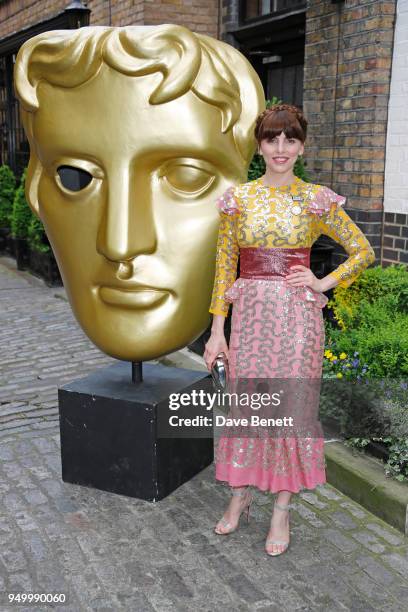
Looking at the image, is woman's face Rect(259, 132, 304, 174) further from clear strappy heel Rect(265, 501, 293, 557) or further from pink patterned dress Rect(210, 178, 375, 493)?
clear strappy heel Rect(265, 501, 293, 557)

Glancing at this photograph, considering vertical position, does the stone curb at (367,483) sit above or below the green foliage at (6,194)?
below

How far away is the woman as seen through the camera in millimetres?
2697

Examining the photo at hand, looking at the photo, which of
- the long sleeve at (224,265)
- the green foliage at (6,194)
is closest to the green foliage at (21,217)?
the green foliage at (6,194)

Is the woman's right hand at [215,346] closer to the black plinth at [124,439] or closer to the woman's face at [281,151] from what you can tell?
the black plinth at [124,439]

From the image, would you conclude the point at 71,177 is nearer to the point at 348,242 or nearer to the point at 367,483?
the point at 348,242

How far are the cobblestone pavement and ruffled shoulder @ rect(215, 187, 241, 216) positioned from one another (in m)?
1.44

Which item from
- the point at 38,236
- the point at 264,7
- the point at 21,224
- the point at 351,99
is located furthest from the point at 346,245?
the point at 21,224

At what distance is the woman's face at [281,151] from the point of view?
2.66m

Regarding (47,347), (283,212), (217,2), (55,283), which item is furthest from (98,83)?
(55,283)

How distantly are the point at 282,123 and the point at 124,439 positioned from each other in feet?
5.45

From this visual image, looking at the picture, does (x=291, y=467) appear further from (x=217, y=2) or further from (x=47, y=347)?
(x=217, y=2)

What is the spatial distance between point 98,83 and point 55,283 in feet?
19.7

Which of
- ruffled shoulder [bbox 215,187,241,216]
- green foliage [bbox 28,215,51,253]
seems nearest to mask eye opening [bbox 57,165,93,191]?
ruffled shoulder [bbox 215,187,241,216]

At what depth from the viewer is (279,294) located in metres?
2.76
